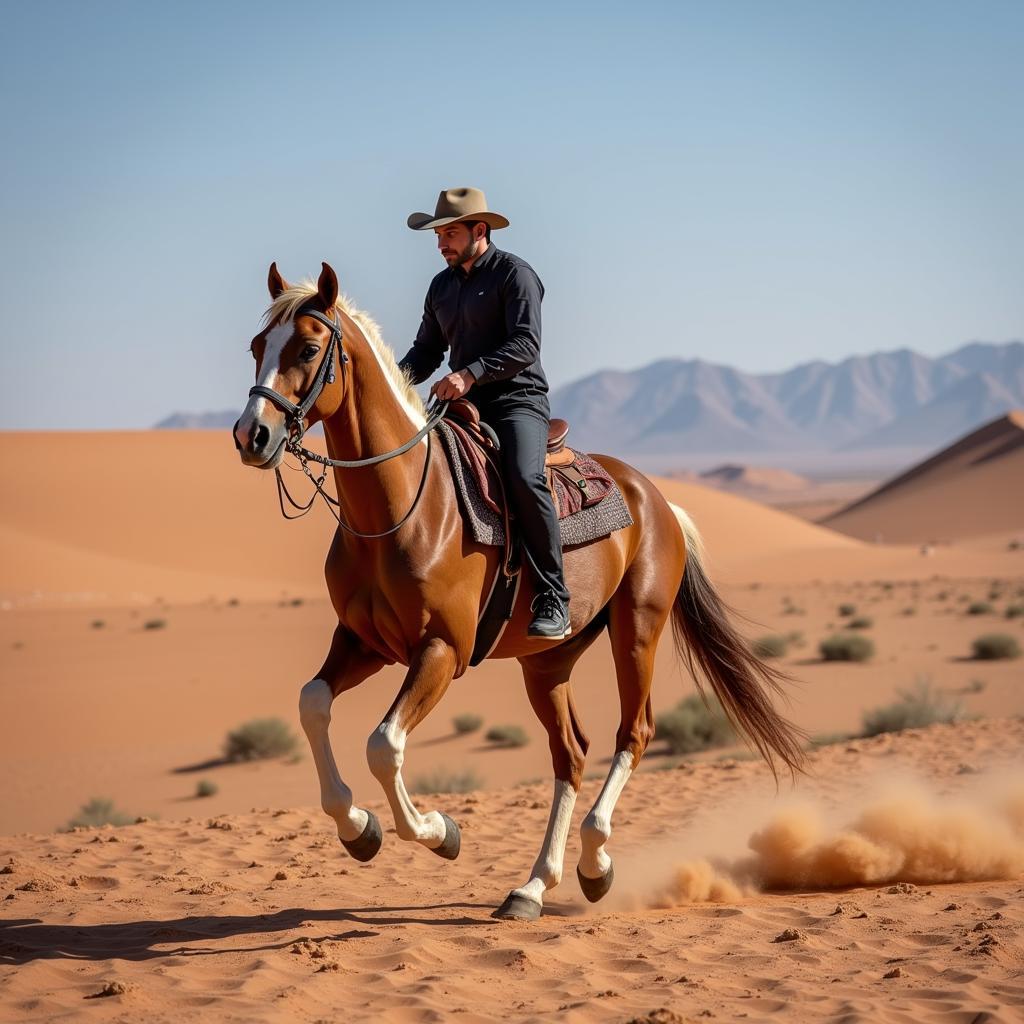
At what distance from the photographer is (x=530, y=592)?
272 inches

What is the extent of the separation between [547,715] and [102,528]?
44.9m

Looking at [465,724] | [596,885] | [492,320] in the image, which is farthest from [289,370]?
[465,724]

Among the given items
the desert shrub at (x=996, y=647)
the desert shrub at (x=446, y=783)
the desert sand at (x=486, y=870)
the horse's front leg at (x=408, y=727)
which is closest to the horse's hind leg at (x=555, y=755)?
the desert sand at (x=486, y=870)

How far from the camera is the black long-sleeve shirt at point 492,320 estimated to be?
6.75 m

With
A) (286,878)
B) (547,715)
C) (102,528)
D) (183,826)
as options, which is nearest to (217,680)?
(183,826)

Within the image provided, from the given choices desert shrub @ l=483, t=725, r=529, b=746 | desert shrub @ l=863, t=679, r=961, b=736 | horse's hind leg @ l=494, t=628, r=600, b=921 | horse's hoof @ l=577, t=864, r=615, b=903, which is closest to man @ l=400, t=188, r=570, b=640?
horse's hind leg @ l=494, t=628, r=600, b=921

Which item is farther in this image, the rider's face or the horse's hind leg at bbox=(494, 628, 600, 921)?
the horse's hind leg at bbox=(494, 628, 600, 921)

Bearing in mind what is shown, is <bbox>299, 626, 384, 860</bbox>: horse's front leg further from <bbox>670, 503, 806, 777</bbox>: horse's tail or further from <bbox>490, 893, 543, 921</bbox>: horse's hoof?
<bbox>670, 503, 806, 777</bbox>: horse's tail

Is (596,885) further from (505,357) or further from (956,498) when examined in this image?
(956,498)

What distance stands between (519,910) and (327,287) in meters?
3.70

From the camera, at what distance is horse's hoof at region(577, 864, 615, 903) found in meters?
7.27

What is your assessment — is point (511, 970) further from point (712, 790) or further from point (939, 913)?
point (712, 790)

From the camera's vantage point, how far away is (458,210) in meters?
6.82

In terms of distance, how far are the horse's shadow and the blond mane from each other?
2.97m
